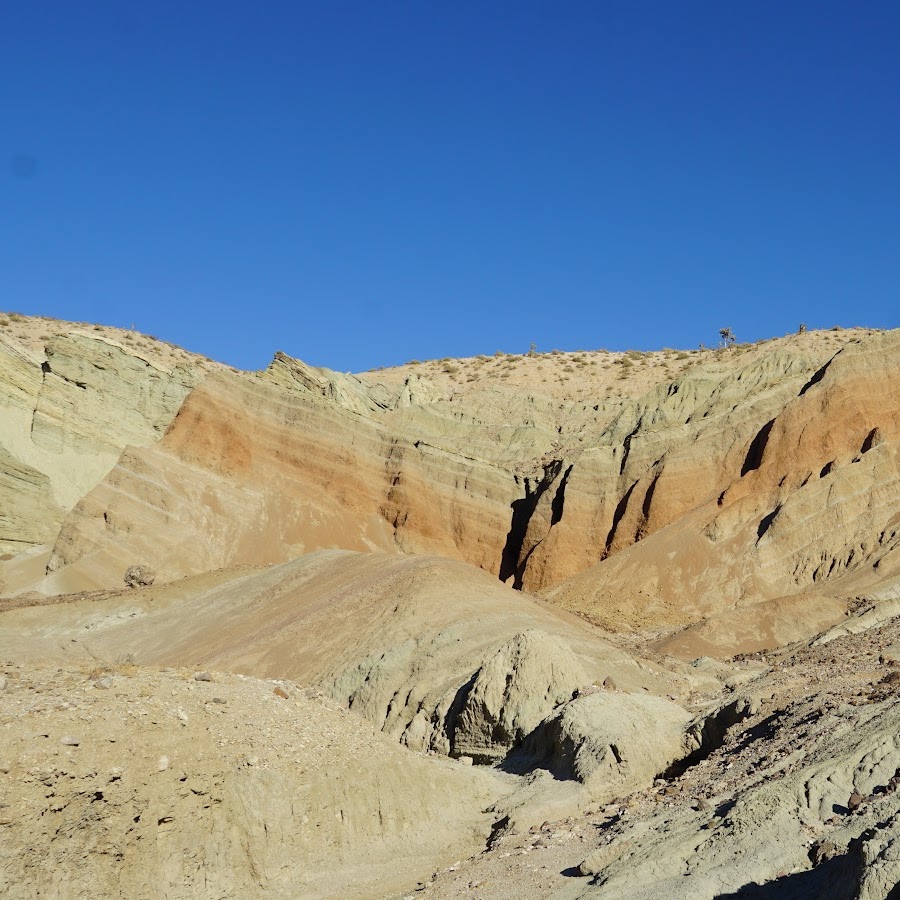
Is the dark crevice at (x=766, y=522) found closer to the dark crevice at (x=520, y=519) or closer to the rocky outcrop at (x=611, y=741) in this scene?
the dark crevice at (x=520, y=519)

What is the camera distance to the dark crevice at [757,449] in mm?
40188

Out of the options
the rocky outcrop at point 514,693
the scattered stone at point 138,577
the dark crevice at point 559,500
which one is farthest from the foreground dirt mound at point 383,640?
the dark crevice at point 559,500

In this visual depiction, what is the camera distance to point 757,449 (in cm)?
4072

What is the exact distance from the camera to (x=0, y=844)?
9.86 m

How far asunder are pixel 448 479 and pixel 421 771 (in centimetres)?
3485

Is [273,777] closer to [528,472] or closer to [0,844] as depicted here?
[0,844]

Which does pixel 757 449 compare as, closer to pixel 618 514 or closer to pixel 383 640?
pixel 618 514

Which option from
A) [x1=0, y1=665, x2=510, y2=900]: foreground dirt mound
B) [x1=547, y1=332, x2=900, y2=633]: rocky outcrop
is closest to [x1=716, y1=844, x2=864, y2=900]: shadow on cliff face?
[x1=0, y1=665, x2=510, y2=900]: foreground dirt mound

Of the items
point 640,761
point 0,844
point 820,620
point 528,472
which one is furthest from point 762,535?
point 0,844

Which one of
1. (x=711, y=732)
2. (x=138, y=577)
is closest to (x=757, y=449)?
(x=138, y=577)

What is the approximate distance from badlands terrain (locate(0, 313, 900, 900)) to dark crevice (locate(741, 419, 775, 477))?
16 centimetres

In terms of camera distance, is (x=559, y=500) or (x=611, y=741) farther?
(x=559, y=500)

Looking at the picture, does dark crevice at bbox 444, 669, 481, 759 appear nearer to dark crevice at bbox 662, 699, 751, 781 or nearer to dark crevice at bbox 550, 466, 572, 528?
dark crevice at bbox 662, 699, 751, 781

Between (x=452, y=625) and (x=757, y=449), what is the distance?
21.7 metres
